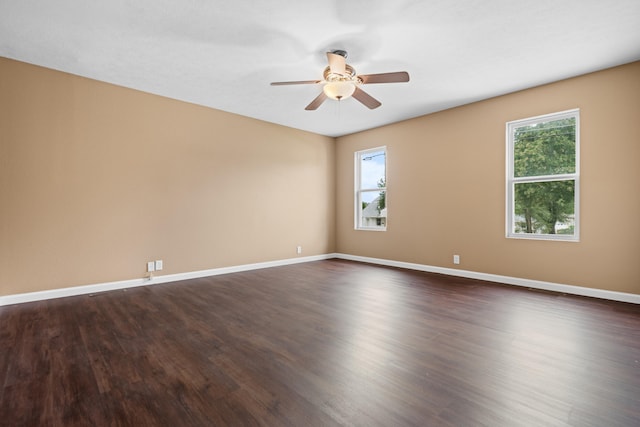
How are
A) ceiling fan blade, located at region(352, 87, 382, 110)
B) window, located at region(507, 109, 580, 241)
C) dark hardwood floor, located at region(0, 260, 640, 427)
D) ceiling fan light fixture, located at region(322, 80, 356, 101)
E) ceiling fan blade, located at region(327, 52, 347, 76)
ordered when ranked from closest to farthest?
dark hardwood floor, located at region(0, 260, 640, 427) < ceiling fan blade, located at region(327, 52, 347, 76) < ceiling fan light fixture, located at region(322, 80, 356, 101) < ceiling fan blade, located at region(352, 87, 382, 110) < window, located at region(507, 109, 580, 241)

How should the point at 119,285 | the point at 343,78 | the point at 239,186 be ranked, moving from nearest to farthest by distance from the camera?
the point at 343,78 < the point at 119,285 < the point at 239,186

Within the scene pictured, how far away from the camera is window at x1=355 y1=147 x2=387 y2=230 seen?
5828mm

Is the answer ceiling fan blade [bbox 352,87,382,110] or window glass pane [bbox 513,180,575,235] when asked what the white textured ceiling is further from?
window glass pane [bbox 513,180,575,235]

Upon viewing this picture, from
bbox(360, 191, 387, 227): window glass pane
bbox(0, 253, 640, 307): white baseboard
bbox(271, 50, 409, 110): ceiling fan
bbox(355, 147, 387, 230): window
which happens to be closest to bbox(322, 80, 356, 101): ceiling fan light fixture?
bbox(271, 50, 409, 110): ceiling fan

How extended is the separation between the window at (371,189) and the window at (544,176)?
2157 mm

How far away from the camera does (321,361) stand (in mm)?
2008

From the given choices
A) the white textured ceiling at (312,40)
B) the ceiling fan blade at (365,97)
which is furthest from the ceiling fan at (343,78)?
the white textured ceiling at (312,40)

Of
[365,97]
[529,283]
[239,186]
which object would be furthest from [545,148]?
[239,186]

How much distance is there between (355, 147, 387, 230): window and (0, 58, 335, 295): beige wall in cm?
153

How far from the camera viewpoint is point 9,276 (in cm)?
321

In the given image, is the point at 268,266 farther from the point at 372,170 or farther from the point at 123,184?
the point at 372,170

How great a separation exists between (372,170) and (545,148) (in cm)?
288

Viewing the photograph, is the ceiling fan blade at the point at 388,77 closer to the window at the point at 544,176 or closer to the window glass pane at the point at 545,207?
the window at the point at 544,176

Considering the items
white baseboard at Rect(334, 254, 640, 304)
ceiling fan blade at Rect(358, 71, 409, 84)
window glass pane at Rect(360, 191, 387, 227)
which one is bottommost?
white baseboard at Rect(334, 254, 640, 304)
